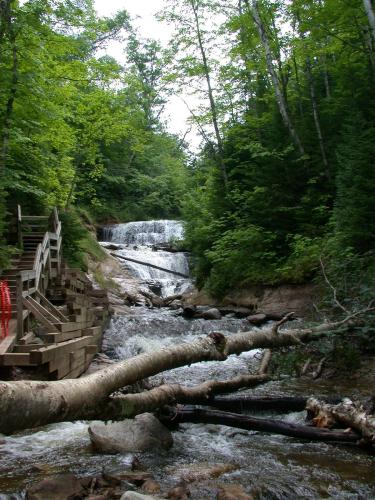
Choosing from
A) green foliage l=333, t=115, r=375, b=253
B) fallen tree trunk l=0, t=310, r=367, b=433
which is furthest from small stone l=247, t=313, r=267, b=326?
fallen tree trunk l=0, t=310, r=367, b=433

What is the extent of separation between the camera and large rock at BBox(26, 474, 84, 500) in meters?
3.57

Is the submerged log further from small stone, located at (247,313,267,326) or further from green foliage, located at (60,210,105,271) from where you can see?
green foliage, located at (60,210,105,271)

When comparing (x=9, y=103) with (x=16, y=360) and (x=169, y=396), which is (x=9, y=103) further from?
(x=169, y=396)

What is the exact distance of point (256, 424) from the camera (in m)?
5.04

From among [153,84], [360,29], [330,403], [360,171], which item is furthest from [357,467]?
[153,84]

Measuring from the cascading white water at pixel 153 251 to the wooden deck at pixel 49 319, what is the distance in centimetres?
843

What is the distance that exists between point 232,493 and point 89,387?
1.86m

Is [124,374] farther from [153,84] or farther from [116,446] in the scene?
[153,84]

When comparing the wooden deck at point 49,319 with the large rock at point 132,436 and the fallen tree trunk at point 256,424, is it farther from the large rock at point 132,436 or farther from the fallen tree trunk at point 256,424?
the fallen tree trunk at point 256,424

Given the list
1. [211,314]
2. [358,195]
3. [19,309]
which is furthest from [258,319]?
[19,309]

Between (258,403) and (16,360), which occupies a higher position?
(16,360)

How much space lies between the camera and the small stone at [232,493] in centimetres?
365

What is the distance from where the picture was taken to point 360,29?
14711 millimetres

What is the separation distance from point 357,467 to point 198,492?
5.56 ft
